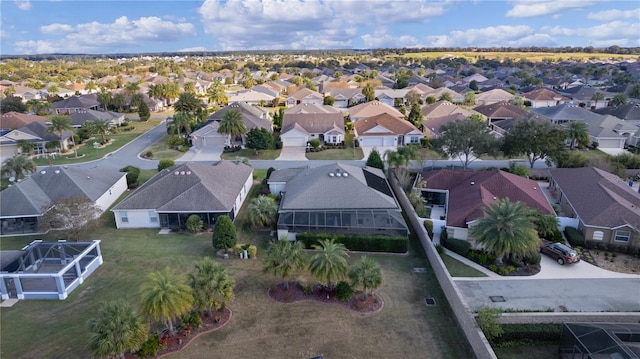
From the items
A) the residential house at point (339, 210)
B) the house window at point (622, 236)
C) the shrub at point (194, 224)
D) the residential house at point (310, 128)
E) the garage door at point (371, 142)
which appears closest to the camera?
the house window at point (622, 236)

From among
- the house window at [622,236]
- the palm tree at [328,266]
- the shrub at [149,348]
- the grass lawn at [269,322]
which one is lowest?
the grass lawn at [269,322]

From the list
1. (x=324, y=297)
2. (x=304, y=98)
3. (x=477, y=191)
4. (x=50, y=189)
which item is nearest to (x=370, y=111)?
(x=304, y=98)

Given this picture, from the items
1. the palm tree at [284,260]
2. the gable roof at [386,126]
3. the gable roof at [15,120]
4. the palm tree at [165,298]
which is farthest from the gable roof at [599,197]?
the gable roof at [15,120]

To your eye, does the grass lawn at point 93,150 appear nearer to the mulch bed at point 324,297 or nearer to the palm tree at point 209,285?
the palm tree at point 209,285

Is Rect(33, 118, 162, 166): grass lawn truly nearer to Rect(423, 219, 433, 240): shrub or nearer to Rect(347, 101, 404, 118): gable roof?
Rect(347, 101, 404, 118): gable roof

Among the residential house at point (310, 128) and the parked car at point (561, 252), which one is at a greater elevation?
the residential house at point (310, 128)

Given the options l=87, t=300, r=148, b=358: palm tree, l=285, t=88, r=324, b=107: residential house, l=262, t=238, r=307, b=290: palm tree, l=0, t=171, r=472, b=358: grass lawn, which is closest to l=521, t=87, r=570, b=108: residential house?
l=285, t=88, r=324, b=107: residential house
